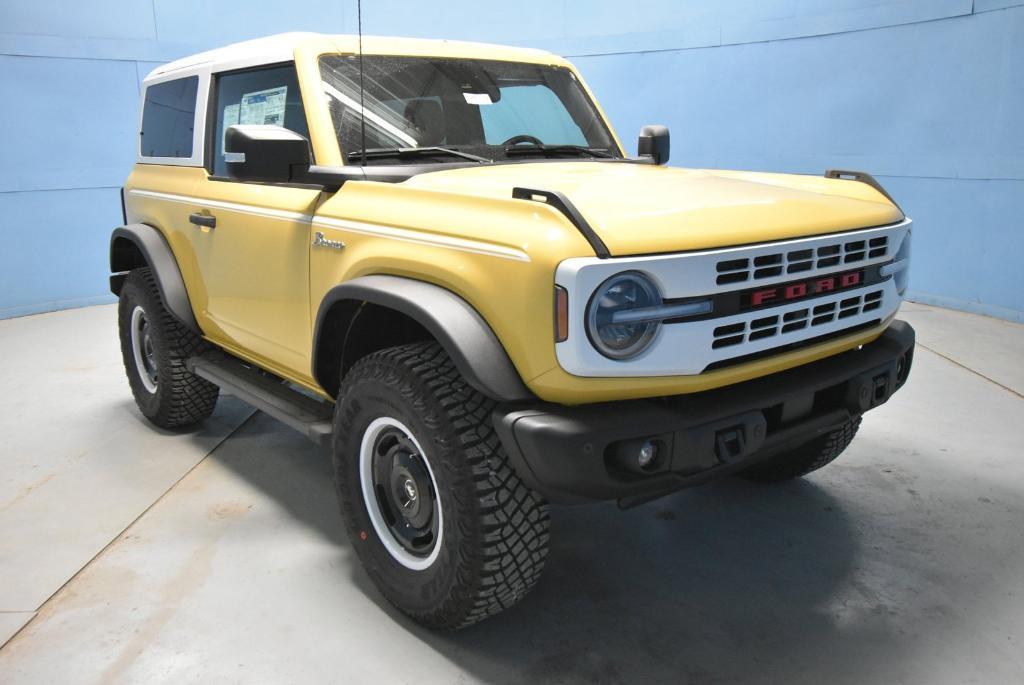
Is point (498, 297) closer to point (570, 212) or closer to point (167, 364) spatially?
point (570, 212)

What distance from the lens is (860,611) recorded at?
2.48m

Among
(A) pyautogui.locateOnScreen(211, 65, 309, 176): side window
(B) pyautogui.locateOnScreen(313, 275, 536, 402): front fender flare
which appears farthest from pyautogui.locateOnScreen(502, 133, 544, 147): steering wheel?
(B) pyautogui.locateOnScreen(313, 275, 536, 402): front fender flare

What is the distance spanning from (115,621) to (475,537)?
1.23 metres

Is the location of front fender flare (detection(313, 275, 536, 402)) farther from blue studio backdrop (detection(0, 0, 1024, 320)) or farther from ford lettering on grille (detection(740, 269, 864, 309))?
blue studio backdrop (detection(0, 0, 1024, 320))

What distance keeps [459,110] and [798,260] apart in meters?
1.47

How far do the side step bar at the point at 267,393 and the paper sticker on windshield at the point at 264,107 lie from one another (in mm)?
1040

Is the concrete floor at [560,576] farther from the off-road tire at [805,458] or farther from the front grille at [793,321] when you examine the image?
the front grille at [793,321]

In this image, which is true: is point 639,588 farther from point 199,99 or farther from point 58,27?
point 58,27

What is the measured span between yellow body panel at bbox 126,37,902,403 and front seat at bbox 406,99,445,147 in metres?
0.26

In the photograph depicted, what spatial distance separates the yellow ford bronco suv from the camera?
1.93m

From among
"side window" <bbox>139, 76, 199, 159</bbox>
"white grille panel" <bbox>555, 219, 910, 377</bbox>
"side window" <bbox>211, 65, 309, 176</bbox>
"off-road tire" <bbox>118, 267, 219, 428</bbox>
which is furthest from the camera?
"off-road tire" <bbox>118, 267, 219, 428</bbox>

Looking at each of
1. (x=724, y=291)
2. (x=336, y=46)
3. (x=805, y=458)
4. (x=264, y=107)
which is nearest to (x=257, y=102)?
(x=264, y=107)

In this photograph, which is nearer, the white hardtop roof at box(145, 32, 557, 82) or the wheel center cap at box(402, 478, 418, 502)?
the wheel center cap at box(402, 478, 418, 502)

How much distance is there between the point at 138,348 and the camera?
4250 millimetres
